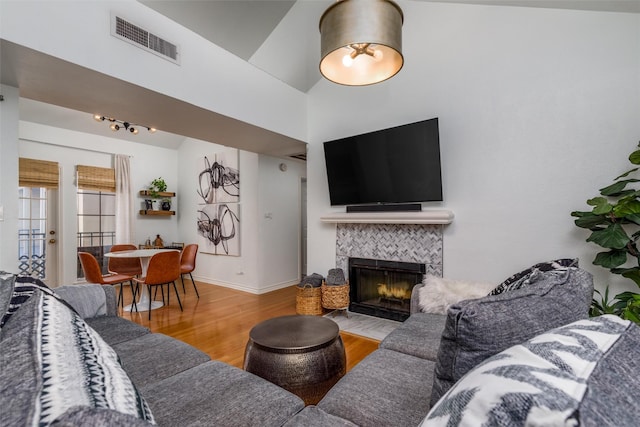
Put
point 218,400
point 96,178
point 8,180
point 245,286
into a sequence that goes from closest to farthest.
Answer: point 218,400 < point 8,180 < point 245,286 < point 96,178

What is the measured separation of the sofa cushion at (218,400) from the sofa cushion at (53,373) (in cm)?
55

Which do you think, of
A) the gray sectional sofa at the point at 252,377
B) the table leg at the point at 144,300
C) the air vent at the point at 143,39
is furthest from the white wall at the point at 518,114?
the table leg at the point at 144,300

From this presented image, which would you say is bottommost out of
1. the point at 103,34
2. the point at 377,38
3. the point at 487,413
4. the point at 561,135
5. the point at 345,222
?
the point at 487,413

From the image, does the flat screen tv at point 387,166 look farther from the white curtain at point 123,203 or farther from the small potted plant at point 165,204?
the white curtain at point 123,203

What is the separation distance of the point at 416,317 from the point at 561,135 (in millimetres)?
1890

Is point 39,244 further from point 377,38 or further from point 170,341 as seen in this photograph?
point 377,38

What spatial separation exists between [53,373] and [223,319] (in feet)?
10.9

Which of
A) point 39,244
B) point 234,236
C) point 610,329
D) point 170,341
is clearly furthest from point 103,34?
point 39,244

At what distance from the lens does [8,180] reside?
2.18 metres

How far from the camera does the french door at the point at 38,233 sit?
457 cm

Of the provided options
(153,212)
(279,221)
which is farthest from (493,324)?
(153,212)

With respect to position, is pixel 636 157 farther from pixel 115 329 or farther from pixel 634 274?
pixel 115 329

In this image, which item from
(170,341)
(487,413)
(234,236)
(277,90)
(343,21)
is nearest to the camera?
(487,413)

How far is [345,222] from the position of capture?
3539mm
